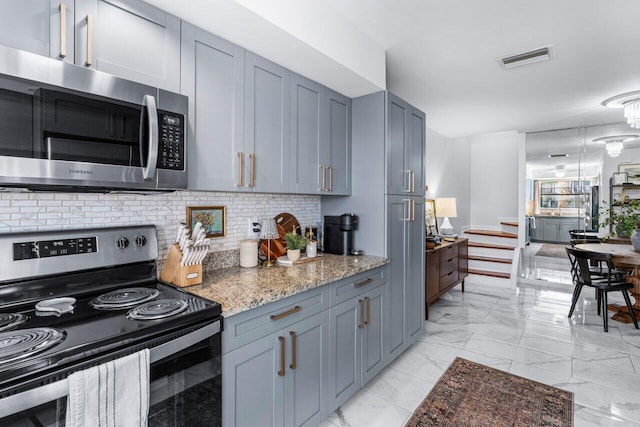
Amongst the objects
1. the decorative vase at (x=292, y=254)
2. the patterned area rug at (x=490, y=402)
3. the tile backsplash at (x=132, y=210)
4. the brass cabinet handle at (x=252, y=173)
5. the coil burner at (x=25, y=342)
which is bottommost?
the patterned area rug at (x=490, y=402)

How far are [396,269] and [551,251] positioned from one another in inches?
175

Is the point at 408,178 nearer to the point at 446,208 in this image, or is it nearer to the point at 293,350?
the point at 293,350

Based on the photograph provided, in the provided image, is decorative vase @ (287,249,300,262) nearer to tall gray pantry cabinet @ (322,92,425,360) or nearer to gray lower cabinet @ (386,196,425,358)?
tall gray pantry cabinet @ (322,92,425,360)

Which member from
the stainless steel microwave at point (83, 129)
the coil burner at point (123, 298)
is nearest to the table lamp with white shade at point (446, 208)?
the stainless steel microwave at point (83, 129)

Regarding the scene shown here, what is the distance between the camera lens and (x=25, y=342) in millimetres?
921

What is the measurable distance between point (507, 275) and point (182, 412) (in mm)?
5507

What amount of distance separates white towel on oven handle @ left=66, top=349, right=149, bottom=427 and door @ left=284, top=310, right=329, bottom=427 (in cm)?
74

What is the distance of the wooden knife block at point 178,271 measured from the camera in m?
1.58

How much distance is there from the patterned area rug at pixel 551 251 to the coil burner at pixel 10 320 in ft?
21.9

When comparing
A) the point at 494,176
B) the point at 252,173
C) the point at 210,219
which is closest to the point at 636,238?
the point at 494,176

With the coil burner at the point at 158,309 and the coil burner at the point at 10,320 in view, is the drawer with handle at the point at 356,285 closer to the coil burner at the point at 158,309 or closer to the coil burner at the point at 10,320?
the coil burner at the point at 158,309

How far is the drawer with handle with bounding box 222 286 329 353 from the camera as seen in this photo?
4.50 ft

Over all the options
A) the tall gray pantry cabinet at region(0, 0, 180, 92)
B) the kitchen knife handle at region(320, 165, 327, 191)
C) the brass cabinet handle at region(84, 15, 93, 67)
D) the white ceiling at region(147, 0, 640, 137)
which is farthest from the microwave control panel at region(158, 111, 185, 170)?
the kitchen knife handle at region(320, 165, 327, 191)

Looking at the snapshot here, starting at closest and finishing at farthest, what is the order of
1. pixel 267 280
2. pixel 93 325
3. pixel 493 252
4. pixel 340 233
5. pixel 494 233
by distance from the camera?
pixel 93 325 → pixel 267 280 → pixel 340 233 → pixel 493 252 → pixel 494 233
